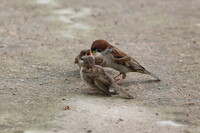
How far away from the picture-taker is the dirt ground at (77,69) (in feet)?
20.3

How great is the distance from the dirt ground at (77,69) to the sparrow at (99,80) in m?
0.13

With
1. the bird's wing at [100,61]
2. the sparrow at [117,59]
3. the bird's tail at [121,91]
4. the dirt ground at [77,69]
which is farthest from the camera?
the bird's wing at [100,61]

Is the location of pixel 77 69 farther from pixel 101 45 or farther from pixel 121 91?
pixel 121 91

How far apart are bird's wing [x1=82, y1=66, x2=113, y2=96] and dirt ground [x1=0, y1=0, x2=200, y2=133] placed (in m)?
0.16

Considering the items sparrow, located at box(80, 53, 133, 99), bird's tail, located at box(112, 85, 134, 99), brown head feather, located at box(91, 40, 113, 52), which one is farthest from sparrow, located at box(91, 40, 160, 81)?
bird's tail, located at box(112, 85, 134, 99)

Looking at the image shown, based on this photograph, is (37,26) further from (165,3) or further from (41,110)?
(41,110)

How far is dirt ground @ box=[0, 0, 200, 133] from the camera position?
6.19 m

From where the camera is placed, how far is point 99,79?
711 centimetres

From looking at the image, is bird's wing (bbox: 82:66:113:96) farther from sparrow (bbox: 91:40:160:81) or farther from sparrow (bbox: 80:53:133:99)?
sparrow (bbox: 91:40:160:81)

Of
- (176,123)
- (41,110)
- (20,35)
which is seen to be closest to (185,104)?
(176,123)

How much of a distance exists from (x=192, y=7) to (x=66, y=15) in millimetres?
4337

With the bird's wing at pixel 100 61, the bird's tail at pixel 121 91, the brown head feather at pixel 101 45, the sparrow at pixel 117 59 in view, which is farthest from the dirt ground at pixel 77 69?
the brown head feather at pixel 101 45

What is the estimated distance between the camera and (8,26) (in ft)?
39.6

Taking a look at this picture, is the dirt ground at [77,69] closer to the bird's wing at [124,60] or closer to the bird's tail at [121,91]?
the bird's tail at [121,91]
